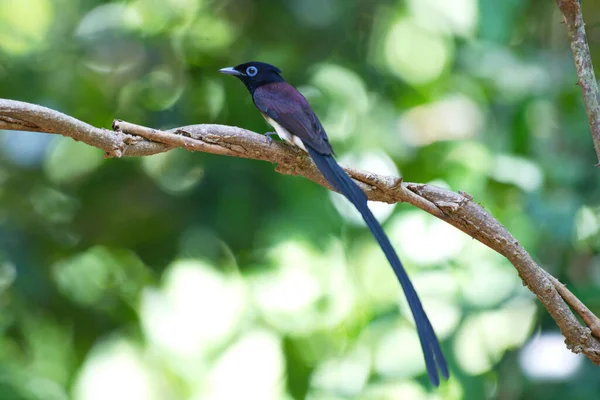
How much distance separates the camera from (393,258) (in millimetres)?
1612

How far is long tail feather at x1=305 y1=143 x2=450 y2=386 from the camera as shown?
1421 mm

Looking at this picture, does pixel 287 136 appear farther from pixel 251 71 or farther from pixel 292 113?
pixel 251 71

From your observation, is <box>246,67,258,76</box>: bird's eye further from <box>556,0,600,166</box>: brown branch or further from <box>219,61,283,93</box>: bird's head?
<box>556,0,600,166</box>: brown branch

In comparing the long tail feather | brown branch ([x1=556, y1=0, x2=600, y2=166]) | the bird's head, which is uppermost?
the bird's head

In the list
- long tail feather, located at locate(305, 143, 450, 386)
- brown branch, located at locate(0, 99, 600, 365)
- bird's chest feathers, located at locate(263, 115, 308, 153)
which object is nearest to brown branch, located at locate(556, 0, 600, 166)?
brown branch, located at locate(0, 99, 600, 365)

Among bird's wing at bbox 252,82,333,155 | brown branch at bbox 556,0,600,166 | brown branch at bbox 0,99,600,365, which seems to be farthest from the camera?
bird's wing at bbox 252,82,333,155

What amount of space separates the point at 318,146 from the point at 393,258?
521 millimetres

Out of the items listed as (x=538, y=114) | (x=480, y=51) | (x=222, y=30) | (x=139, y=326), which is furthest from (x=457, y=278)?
(x=222, y=30)

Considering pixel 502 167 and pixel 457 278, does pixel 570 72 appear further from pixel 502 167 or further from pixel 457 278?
pixel 457 278

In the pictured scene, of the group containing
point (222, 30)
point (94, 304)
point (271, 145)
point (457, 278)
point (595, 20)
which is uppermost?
point (222, 30)

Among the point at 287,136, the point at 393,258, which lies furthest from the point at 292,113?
the point at 393,258

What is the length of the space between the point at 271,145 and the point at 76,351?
7.30 feet

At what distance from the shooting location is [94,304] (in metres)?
3.60

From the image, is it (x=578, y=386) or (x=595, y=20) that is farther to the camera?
(x=595, y=20)
